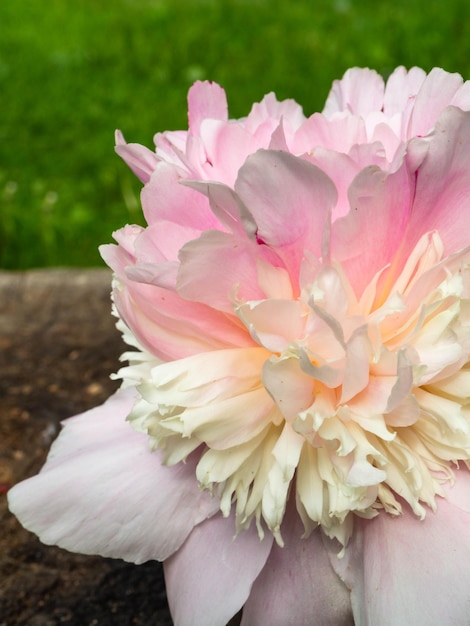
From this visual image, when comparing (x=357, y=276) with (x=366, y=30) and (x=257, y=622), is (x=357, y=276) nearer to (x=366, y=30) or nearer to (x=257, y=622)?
(x=257, y=622)

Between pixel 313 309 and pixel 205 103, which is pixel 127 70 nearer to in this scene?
pixel 205 103

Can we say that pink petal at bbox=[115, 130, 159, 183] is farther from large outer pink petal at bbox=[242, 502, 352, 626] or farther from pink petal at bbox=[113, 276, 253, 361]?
large outer pink petal at bbox=[242, 502, 352, 626]

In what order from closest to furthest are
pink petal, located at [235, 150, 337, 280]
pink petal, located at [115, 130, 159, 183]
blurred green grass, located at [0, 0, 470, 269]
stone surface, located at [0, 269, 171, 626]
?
pink petal, located at [235, 150, 337, 280]
pink petal, located at [115, 130, 159, 183]
stone surface, located at [0, 269, 171, 626]
blurred green grass, located at [0, 0, 470, 269]

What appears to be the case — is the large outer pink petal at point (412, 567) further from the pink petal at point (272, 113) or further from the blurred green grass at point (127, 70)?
the blurred green grass at point (127, 70)

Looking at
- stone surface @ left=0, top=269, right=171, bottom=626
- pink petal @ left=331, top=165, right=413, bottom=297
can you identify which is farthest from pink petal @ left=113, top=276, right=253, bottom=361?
stone surface @ left=0, top=269, right=171, bottom=626

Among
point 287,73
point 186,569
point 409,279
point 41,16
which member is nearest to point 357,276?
point 409,279
